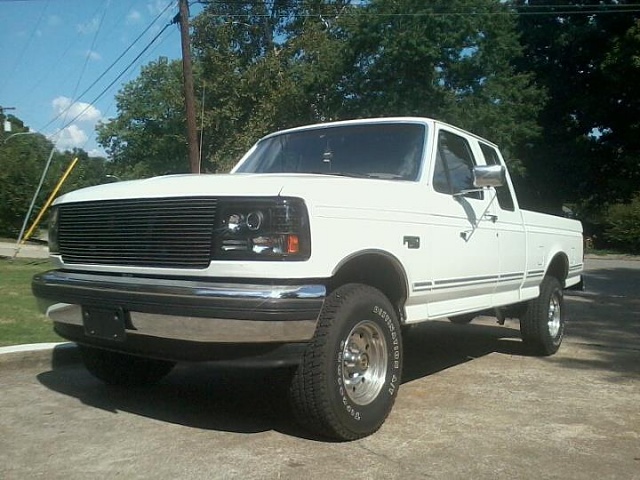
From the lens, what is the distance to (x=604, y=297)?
41.3ft

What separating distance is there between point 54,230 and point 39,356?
167 cm

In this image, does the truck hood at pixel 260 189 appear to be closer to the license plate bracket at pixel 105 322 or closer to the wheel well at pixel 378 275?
the wheel well at pixel 378 275

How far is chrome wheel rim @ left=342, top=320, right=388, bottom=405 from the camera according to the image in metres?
4.12

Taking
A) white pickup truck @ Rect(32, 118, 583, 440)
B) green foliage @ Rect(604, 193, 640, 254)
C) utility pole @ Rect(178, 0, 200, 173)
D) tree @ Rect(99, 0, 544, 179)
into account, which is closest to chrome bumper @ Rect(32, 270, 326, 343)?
white pickup truck @ Rect(32, 118, 583, 440)

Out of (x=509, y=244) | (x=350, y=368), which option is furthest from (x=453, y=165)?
(x=350, y=368)

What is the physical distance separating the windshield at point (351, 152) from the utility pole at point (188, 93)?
479 inches

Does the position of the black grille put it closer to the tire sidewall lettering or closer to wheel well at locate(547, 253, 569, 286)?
the tire sidewall lettering

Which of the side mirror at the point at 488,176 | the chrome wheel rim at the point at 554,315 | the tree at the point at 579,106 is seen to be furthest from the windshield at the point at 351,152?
the tree at the point at 579,106

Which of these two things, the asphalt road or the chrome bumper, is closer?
the chrome bumper

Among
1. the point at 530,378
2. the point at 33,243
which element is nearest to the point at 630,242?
the point at 33,243

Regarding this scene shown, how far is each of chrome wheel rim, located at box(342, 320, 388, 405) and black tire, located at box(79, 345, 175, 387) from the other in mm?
1622

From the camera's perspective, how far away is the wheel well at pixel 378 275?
4094 mm

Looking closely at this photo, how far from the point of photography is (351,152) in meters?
5.34

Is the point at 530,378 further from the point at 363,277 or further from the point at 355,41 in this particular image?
the point at 355,41
